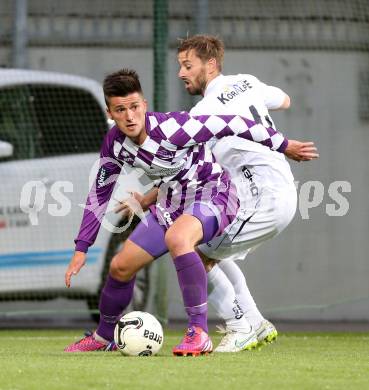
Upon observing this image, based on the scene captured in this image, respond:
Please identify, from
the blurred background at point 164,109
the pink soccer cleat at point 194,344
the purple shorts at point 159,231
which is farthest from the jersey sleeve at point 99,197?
the blurred background at point 164,109

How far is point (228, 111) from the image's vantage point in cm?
729

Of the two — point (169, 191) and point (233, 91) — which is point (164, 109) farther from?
point (169, 191)

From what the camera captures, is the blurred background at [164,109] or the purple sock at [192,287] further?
the blurred background at [164,109]

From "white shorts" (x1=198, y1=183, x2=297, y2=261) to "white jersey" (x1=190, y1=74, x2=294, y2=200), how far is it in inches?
2.5

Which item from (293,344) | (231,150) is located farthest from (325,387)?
(293,344)

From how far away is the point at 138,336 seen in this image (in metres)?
6.59

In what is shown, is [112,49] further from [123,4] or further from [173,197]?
[173,197]

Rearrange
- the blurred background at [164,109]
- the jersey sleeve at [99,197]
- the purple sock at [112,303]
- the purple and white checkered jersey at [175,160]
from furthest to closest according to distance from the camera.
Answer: the blurred background at [164,109], the purple sock at [112,303], the jersey sleeve at [99,197], the purple and white checkered jersey at [175,160]

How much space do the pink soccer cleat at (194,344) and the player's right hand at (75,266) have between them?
65cm

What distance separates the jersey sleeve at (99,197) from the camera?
6.95 meters

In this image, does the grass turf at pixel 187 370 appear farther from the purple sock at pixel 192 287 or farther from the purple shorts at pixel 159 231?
the purple shorts at pixel 159 231

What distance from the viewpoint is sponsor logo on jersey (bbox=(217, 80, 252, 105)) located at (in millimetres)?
7359

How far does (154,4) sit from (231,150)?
364cm

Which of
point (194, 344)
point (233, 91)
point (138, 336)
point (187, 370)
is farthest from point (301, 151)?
point (187, 370)
